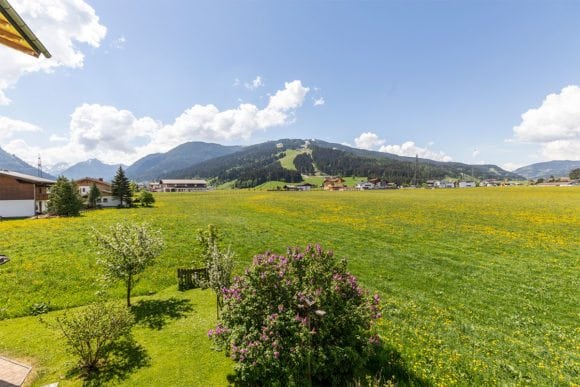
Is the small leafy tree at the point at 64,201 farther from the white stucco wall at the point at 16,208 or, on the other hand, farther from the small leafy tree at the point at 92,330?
the small leafy tree at the point at 92,330

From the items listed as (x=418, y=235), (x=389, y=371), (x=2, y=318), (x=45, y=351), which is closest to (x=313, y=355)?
(x=389, y=371)

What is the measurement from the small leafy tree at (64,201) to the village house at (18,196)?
7090 millimetres

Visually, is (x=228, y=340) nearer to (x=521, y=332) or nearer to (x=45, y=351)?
(x=45, y=351)

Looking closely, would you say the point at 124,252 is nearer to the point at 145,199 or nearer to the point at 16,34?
the point at 16,34

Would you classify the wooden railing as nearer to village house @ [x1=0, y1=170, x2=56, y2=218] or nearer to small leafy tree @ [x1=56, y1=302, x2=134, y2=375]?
small leafy tree @ [x1=56, y1=302, x2=134, y2=375]

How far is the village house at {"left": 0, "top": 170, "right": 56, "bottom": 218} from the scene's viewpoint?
172ft

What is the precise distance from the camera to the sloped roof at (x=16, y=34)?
5.08 meters

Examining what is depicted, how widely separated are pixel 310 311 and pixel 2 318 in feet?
52.4

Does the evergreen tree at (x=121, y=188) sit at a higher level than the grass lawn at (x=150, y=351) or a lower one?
higher

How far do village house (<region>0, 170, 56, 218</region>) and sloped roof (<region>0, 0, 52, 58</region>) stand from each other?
219ft

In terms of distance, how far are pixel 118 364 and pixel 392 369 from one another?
32.4ft

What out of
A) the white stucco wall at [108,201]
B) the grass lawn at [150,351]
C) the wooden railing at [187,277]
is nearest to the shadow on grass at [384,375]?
the grass lawn at [150,351]

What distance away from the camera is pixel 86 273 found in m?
18.6

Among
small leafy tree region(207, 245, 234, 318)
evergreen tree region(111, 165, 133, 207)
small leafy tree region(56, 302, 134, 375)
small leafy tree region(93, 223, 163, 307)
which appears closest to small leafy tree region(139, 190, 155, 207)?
evergreen tree region(111, 165, 133, 207)
